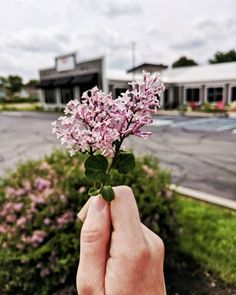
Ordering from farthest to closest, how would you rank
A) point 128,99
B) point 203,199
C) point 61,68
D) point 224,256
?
point 61,68 → point 203,199 → point 224,256 → point 128,99

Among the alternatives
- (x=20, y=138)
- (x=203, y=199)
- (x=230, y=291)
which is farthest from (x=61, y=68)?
(x=230, y=291)

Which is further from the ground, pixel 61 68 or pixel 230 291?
pixel 61 68

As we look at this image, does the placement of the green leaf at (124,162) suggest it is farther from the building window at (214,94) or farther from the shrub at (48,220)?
the building window at (214,94)

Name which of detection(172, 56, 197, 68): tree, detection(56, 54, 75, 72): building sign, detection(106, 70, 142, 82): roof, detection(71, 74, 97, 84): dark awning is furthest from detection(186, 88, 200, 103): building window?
detection(172, 56, 197, 68): tree

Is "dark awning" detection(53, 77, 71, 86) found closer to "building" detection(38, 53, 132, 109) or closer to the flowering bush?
"building" detection(38, 53, 132, 109)

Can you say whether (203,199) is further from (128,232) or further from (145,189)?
(128,232)

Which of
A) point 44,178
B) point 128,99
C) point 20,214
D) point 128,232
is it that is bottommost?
point 20,214

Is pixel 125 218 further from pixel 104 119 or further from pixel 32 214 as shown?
pixel 32 214
